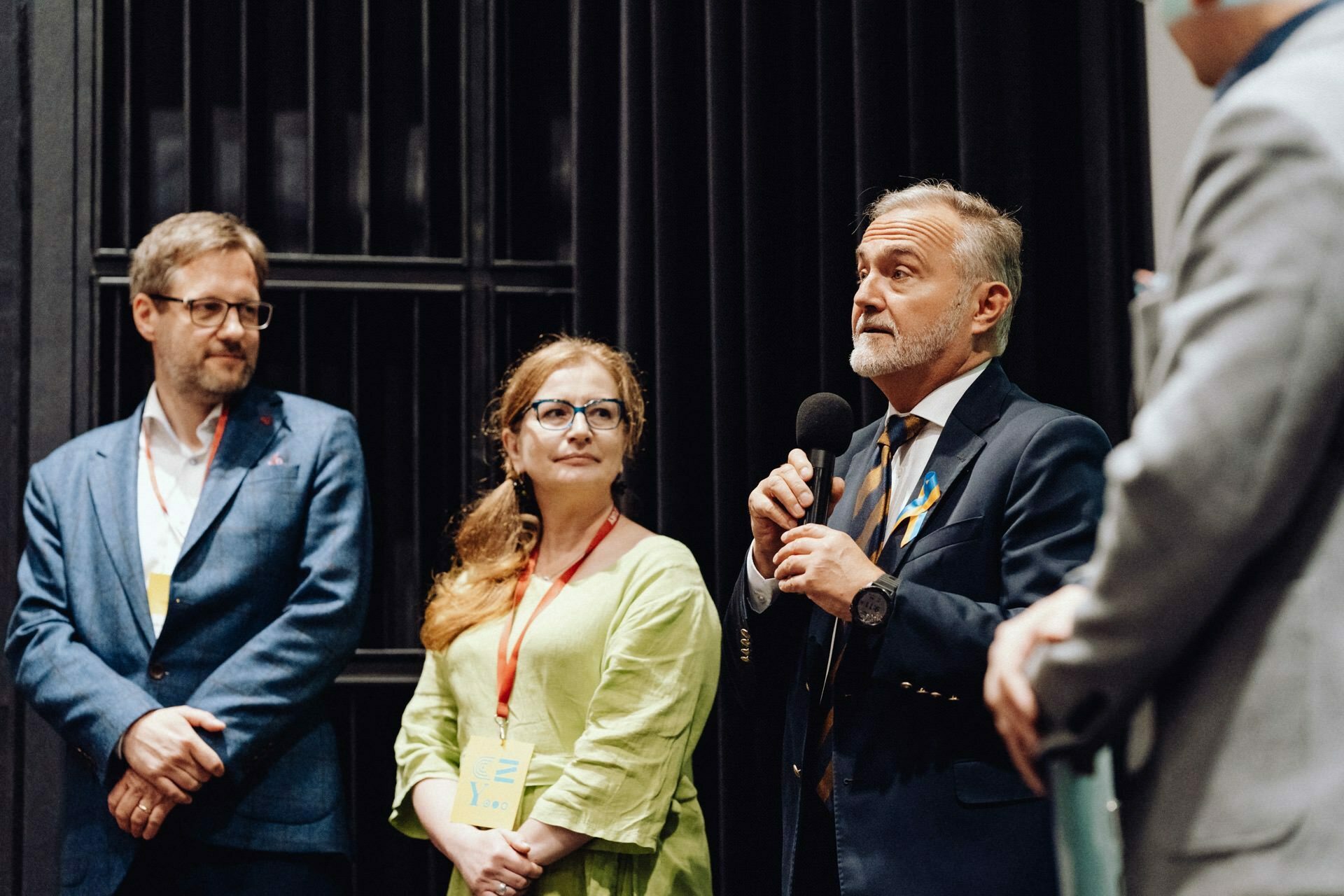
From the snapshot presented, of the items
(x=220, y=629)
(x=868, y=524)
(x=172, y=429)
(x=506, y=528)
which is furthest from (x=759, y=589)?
(x=172, y=429)

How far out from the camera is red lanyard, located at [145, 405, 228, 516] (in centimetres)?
266

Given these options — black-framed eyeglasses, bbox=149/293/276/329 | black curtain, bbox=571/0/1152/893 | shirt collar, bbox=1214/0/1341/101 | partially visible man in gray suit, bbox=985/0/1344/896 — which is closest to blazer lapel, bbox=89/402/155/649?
black-framed eyeglasses, bbox=149/293/276/329

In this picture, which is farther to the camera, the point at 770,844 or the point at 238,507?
the point at 770,844

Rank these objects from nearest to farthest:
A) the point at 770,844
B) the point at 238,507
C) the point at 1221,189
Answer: the point at 1221,189, the point at 238,507, the point at 770,844

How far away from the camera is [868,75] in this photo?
9.98 ft

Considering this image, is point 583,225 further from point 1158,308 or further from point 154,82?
point 1158,308

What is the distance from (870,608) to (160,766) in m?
1.33

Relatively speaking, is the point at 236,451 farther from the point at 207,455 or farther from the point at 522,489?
the point at 522,489

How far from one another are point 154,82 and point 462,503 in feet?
4.37

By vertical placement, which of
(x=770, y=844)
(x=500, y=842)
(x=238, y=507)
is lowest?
(x=770, y=844)

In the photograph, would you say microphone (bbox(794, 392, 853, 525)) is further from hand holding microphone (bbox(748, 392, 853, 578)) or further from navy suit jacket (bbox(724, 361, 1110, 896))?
navy suit jacket (bbox(724, 361, 1110, 896))

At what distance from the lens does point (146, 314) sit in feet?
9.29

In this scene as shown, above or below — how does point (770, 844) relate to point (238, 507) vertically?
below

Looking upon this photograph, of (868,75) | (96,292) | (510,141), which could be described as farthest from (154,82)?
(868,75)
